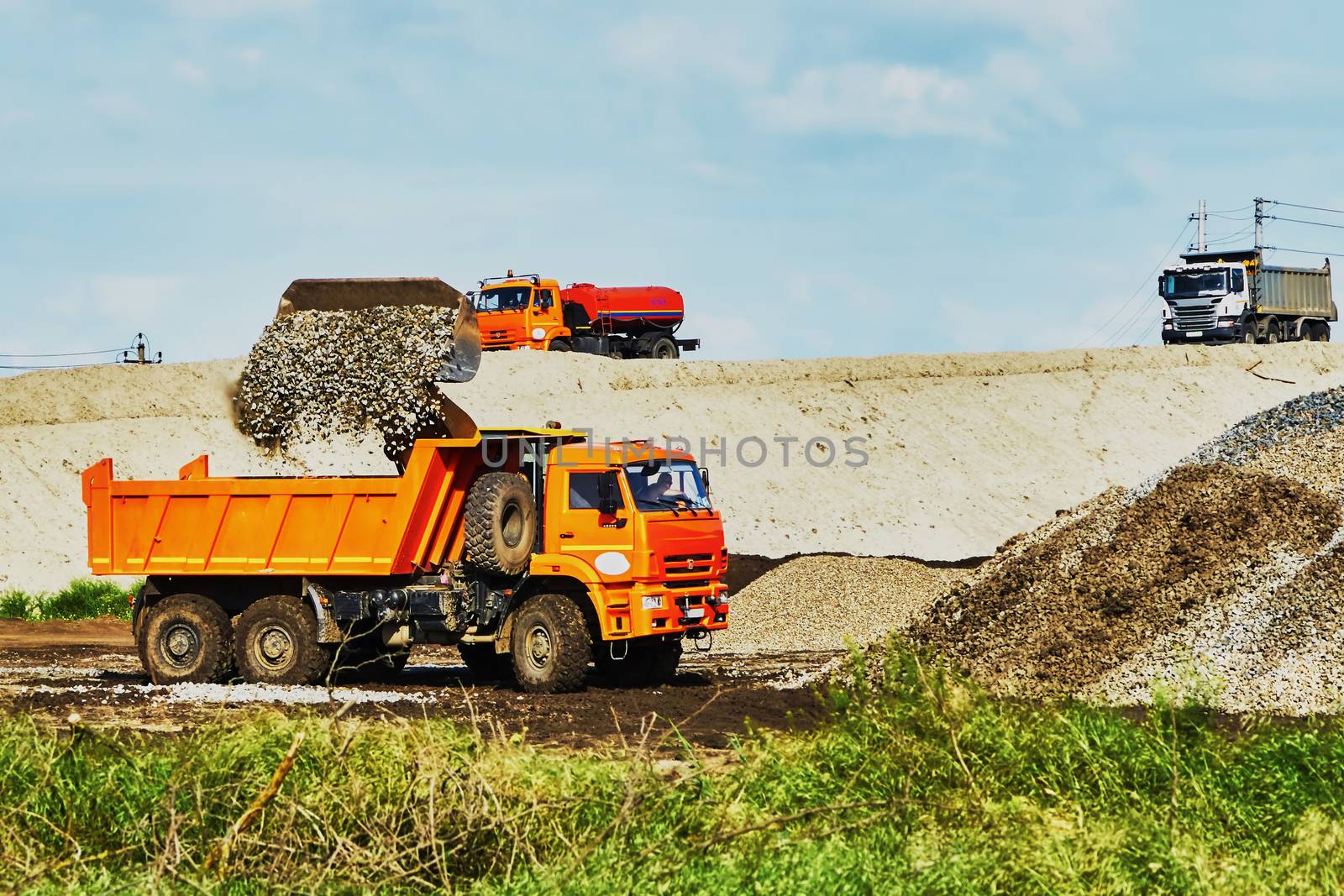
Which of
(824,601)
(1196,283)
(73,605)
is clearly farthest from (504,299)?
(1196,283)

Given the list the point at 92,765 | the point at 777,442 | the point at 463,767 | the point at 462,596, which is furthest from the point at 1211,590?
the point at 777,442

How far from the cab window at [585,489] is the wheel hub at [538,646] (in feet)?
4.19

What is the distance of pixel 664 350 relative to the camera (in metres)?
41.3

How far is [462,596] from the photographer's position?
49.0ft

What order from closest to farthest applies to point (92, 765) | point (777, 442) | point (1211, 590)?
point (92, 765)
point (1211, 590)
point (777, 442)

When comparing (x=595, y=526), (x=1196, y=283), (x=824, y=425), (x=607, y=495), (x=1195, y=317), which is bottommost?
(x=595, y=526)

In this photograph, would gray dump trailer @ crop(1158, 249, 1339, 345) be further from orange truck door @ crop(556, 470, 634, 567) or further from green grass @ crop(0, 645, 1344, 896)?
green grass @ crop(0, 645, 1344, 896)

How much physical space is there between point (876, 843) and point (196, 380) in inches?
1353

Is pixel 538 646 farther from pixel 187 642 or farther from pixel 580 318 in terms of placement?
pixel 580 318

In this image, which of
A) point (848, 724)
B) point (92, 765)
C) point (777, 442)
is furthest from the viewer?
point (777, 442)

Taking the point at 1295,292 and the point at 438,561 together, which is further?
the point at 1295,292

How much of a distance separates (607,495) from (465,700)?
4.93m

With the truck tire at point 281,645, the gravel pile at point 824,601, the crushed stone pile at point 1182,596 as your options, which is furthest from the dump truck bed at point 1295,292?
the truck tire at point 281,645

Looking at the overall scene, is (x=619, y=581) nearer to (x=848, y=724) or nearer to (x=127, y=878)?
(x=848, y=724)
